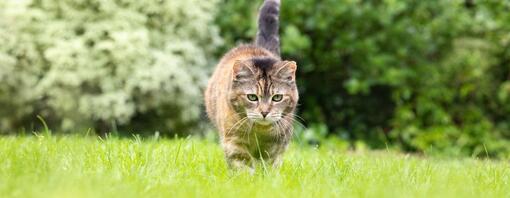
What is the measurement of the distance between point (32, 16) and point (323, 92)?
3331 mm

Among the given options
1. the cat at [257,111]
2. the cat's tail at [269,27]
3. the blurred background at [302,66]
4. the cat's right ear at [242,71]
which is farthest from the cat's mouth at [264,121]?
the blurred background at [302,66]

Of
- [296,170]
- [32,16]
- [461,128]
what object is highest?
[32,16]

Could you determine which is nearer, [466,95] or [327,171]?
[327,171]

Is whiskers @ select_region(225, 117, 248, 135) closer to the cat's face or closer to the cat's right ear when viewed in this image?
the cat's face

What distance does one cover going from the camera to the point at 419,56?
8.26 metres

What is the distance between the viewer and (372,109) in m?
8.66

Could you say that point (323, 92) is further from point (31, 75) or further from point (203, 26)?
point (31, 75)

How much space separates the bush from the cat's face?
305cm

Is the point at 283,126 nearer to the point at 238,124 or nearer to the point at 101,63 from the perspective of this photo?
the point at 238,124

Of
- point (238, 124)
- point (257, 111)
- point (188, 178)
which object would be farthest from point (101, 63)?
point (188, 178)

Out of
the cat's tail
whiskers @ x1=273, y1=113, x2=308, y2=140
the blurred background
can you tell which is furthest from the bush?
whiskers @ x1=273, y1=113, x2=308, y2=140

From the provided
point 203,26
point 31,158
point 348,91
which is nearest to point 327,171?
point 31,158

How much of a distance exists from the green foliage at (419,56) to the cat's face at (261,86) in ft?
11.4

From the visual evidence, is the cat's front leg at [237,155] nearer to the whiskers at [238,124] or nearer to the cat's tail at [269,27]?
the whiskers at [238,124]
